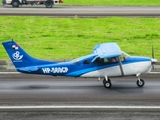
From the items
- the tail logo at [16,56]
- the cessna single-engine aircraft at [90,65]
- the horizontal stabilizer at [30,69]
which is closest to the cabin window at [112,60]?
the cessna single-engine aircraft at [90,65]

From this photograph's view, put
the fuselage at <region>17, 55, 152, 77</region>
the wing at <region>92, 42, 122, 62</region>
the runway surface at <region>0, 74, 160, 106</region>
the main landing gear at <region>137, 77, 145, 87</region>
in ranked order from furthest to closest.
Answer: the main landing gear at <region>137, 77, 145, 87</region> < the fuselage at <region>17, 55, 152, 77</region> < the wing at <region>92, 42, 122, 62</region> < the runway surface at <region>0, 74, 160, 106</region>

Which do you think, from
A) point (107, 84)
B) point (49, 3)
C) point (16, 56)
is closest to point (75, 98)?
point (107, 84)

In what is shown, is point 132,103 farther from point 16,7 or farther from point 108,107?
point 16,7

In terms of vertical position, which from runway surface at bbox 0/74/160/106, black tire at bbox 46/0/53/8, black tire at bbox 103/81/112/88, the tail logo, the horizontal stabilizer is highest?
the tail logo

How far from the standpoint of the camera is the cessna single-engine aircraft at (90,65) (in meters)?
24.7

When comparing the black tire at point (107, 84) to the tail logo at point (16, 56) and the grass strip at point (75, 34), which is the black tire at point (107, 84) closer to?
the tail logo at point (16, 56)

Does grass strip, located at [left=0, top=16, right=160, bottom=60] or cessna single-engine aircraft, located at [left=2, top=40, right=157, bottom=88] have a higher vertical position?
cessna single-engine aircraft, located at [left=2, top=40, right=157, bottom=88]

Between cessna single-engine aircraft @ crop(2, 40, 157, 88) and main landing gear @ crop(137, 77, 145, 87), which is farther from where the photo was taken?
main landing gear @ crop(137, 77, 145, 87)

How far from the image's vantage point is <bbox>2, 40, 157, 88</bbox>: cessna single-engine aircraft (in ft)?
81.1

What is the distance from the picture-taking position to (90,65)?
2503 centimetres

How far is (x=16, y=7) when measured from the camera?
5628cm

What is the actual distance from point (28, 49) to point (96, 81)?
9332mm

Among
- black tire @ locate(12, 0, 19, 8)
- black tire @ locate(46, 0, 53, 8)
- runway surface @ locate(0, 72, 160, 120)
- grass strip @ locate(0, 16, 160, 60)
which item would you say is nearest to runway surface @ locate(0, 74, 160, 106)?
runway surface @ locate(0, 72, 160, 120)

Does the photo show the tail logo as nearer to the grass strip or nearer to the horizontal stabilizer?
the horizontal stabilizer
